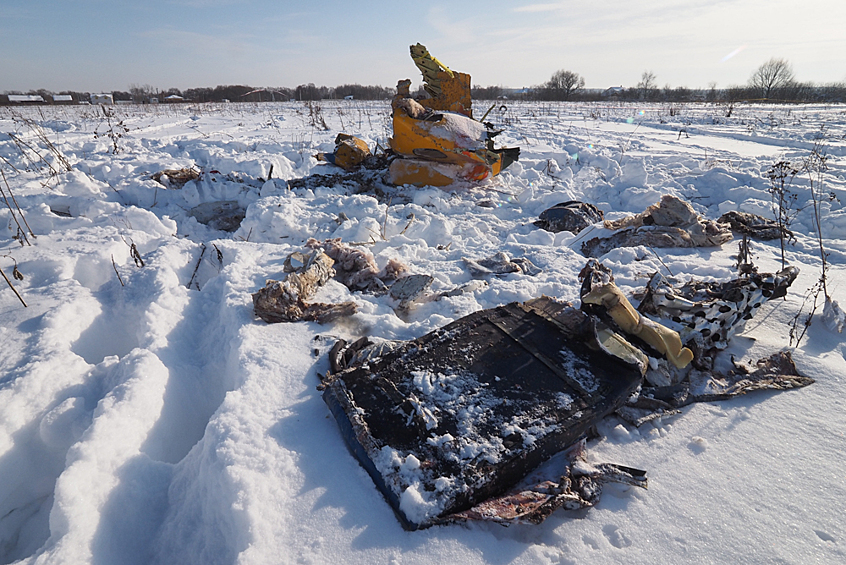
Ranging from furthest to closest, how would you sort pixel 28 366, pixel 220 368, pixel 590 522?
1. pixel 220 368
2. pixel 28 366
3. pixel 590 522

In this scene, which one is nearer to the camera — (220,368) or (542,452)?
(542,452)

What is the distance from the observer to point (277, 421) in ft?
5.41

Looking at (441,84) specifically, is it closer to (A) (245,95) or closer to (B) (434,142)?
(B) (434,142)

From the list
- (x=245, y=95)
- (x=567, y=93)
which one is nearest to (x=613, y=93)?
(x=567, y=93)

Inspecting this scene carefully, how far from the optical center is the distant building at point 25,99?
25.8 meters

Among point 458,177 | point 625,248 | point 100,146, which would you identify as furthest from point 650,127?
point 100,146

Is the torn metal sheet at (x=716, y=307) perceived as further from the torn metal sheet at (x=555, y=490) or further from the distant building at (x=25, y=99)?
the distant building at (x=25, y=99)

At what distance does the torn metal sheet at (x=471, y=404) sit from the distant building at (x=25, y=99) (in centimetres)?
3696

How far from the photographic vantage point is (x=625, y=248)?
11.1 feet

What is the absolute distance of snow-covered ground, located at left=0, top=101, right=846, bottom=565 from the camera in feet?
4.08

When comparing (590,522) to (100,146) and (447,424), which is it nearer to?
(447,424)

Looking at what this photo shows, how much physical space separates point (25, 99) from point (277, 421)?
39187 millimetres

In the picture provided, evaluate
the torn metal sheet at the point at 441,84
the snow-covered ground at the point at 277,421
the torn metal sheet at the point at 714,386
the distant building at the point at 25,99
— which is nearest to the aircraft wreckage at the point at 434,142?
the torn metal sheet at the point at 441,84

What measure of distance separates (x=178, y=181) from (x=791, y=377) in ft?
22.2
